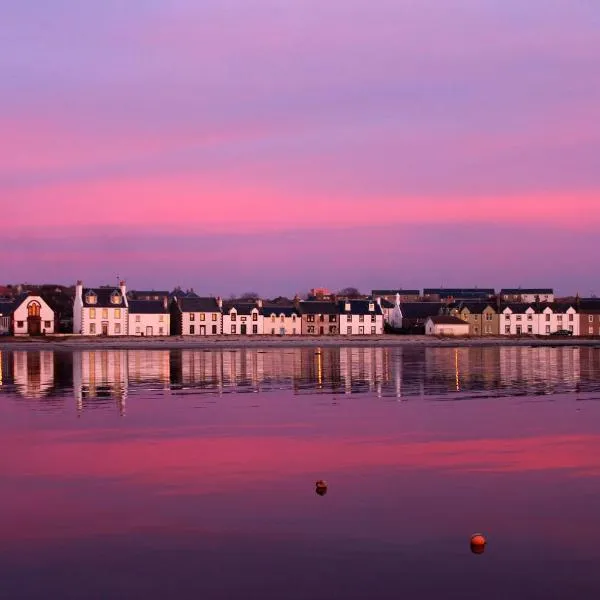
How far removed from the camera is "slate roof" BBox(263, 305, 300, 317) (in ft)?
501

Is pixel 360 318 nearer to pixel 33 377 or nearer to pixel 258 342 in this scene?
pixel 258 342

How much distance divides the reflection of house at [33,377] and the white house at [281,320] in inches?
2783

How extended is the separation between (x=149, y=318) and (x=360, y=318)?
36.4 m

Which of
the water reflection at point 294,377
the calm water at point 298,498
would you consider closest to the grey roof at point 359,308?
the water reflection at point 294,377

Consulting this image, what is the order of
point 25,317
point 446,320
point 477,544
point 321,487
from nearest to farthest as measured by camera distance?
1. point 477,544
2. point 321,487
3. point 25,317
4. point 446,320

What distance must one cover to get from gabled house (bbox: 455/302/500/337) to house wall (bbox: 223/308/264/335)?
114 feet

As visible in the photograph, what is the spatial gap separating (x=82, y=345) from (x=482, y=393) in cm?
8163

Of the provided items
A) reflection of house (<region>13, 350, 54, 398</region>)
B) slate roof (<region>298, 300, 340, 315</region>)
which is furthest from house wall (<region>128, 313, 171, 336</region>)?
reflection of house (<region>13, 350, 54, 398</region>)

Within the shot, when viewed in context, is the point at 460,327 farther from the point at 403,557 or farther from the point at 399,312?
the point at 403,557

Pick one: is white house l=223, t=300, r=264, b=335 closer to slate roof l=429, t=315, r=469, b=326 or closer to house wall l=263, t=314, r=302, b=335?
house wall l=263, t=314, r=302, b=335

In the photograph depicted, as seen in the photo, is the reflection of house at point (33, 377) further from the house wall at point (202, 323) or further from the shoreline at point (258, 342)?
the house wall at point (202, 323)

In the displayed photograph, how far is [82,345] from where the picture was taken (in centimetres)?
12006

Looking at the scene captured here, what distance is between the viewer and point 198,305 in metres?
147

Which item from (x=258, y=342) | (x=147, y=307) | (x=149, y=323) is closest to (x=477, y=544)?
(x=258, y=342)
